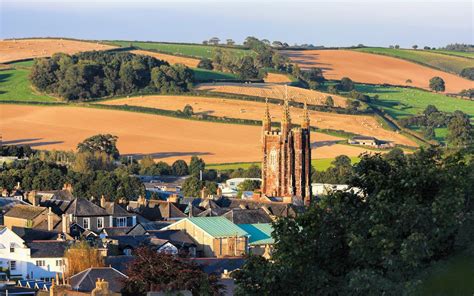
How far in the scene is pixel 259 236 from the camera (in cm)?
9600

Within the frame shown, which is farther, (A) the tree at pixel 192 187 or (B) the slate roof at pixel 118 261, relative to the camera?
(A) the tree at pixel 192 187

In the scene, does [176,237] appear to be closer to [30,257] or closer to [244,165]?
[30,257]

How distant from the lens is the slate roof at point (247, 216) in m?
102

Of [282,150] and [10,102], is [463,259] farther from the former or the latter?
[10,102]

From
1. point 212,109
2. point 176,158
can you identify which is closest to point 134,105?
point 212,109

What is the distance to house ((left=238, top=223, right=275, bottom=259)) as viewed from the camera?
299ft

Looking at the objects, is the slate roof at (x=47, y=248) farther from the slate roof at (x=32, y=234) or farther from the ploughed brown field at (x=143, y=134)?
the ploughed brown field at (x=143, y=134)

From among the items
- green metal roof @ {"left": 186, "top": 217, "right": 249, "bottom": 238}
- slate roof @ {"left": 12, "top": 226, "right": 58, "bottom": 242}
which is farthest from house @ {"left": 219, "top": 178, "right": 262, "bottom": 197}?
slate roof @ {"left": 12, "top": 226, "right": 58, "bottom": 242}

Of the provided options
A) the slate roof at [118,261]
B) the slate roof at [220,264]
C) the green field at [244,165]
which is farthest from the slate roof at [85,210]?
the green field at [244,165]

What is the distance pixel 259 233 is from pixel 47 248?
1763 cm

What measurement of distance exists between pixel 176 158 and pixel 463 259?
128 meters

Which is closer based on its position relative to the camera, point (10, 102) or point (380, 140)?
point (380, 140)

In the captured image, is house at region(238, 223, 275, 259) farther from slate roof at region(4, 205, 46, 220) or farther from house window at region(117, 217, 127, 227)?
slate roof at region(4, 205, 46, 220)

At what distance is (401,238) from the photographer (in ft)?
153
